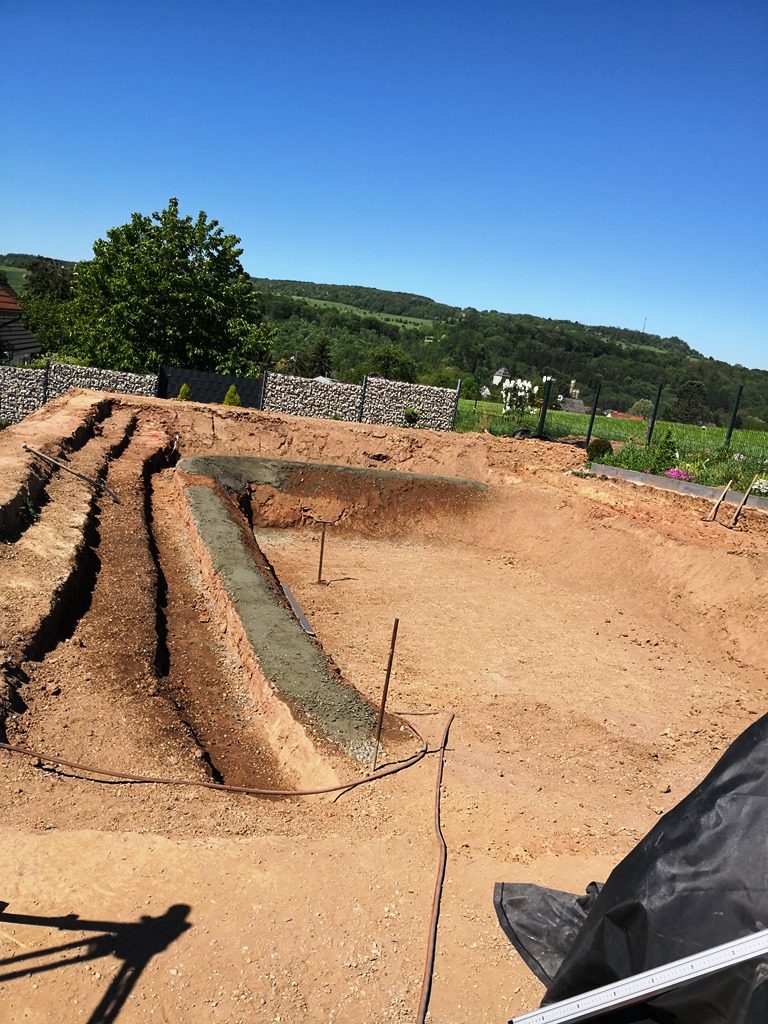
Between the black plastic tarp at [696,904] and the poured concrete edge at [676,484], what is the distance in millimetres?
13108

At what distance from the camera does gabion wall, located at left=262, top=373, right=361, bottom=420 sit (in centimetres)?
2331

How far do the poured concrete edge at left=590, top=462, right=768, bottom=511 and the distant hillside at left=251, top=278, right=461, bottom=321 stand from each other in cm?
14676

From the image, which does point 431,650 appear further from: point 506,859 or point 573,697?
point 506,859

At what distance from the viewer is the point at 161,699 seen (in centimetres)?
638

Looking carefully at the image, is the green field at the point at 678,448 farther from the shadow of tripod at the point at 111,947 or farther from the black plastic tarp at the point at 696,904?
the shadow of tripod at the point at 111,947

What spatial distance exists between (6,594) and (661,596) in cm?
1013

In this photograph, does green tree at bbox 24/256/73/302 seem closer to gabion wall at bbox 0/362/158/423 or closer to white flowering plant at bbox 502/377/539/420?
gabion wall at bbox 0/362/158/423

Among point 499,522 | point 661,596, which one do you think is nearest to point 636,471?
point 499,522

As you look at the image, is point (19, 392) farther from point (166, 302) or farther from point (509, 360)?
point (509, 360)

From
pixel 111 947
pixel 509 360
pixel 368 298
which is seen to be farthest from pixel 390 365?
pixel 368 298

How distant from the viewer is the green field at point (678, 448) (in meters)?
17.2

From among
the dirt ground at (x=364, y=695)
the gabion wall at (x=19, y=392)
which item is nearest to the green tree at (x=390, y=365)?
the gabion wall at (x=19, y=392)

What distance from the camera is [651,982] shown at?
243cm

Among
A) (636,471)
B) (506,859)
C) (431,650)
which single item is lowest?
(431,650)
